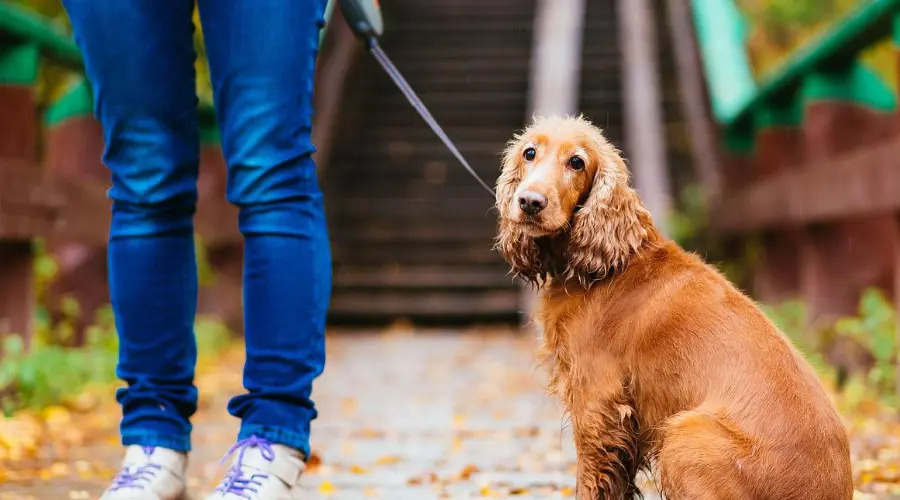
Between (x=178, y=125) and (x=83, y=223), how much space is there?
8.38ft

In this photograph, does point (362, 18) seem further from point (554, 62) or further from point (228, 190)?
point (554, 62)

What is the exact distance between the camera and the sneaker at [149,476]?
2.44 metres

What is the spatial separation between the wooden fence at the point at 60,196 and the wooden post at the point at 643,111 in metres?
2.67

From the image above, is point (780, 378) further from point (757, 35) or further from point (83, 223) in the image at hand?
point (757, 35)

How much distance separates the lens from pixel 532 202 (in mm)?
2309

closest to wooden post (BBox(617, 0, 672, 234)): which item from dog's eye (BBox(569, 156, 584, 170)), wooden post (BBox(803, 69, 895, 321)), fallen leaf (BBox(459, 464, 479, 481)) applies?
wooden post (BBox(803, 69, 895, 321))

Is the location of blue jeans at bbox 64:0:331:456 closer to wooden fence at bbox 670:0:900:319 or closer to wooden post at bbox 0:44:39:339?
wooden post at bbox 0:44:39:339

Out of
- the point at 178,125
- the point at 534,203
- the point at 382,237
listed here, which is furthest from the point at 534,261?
the point at 382,237

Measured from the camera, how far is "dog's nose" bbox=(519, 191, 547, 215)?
7.57ft

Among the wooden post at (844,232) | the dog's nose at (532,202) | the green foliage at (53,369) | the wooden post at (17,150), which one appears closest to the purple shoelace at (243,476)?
the dog's nose at (532,202)

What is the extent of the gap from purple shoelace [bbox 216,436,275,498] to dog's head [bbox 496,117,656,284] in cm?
71

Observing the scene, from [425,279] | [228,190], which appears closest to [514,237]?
[228,190]

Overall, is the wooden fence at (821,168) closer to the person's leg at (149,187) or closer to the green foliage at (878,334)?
the green foliage at (878,334)

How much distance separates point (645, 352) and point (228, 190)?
1013mm
